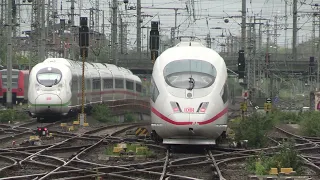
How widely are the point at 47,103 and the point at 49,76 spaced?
121 cm

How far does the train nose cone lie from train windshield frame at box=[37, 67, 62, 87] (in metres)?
0.54

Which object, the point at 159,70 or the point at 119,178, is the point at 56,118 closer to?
the point at 159,70

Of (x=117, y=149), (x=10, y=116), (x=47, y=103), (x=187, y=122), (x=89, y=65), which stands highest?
(x=89, y=65)

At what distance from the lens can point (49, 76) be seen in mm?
30656

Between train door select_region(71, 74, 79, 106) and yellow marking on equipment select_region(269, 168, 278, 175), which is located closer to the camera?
yellow marking on equipment select_region(269, 168, 278, 175)

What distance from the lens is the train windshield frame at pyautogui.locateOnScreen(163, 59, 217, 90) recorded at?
1694cm

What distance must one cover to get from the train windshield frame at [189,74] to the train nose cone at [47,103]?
13.9 metres

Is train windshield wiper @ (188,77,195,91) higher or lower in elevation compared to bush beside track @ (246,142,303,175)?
higher

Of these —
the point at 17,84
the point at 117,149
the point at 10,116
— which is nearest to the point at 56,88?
the point at 10,116

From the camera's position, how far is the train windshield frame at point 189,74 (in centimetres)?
1694

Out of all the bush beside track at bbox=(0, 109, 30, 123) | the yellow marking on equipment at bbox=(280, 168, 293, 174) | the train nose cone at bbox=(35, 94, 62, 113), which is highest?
the train nose cone at bbox=(35, 94, 62, 113)

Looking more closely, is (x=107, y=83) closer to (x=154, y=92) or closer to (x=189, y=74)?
(x=154, y=92)

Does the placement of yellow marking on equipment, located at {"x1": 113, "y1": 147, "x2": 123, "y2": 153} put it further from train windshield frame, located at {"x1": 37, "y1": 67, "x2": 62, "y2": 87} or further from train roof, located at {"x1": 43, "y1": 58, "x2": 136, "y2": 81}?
train roof, located at {"x1": 43, "y1": 58, "x2": 136, "y2": 81}

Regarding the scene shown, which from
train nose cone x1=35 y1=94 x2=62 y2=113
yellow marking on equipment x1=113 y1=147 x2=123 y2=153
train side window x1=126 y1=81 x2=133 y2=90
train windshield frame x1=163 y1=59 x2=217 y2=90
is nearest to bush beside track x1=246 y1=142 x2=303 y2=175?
train windshield frame x1=163 y1=59 x2=217 y2=90
